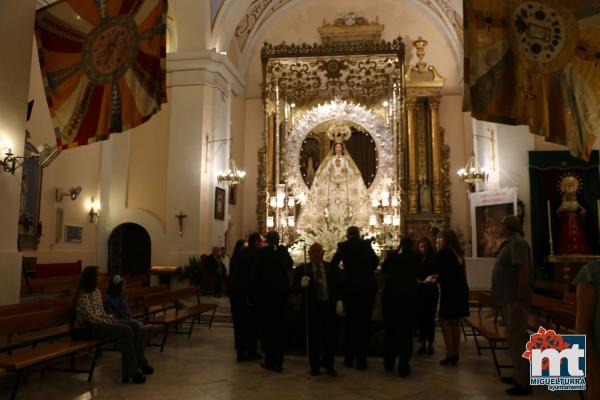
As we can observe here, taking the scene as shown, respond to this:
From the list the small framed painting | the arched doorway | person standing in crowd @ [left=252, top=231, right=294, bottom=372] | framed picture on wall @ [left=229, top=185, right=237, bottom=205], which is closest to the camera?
person standing in crowd @ [left=252, top=231, right=294, bottom=372]

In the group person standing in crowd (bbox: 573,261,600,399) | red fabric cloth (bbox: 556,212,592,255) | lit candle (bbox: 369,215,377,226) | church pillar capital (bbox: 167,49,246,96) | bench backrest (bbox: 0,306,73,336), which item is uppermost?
church pillar capital (bbox: 167,49,246,96)

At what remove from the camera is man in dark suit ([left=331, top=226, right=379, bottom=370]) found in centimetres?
539

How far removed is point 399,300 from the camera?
5.20 metres

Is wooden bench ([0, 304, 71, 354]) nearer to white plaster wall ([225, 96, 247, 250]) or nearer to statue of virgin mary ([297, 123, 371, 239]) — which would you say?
statue of virgin mary ([297, 123, 371, 239])

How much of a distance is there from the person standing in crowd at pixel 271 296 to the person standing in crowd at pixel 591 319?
3.23 m

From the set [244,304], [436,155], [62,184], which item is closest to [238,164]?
[436,155]

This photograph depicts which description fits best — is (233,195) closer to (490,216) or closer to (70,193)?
(70,193)

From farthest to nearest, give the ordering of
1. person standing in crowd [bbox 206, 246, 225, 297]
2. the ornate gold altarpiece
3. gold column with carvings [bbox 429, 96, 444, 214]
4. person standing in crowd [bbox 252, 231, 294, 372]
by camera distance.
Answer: gold column with carvings [bbox 429, 96, 444, 214] < the ornate gold altarpiece < person standing in crowd [bbox 206, 246, 225, 297] < person standing in crowd [bbox 252, 231, 294, 372]

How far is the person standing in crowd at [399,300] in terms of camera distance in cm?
521

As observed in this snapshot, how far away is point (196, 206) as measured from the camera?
499 inches

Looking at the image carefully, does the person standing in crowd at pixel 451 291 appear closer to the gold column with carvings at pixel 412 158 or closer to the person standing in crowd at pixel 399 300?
the person standing in crowd at pixel 399 300

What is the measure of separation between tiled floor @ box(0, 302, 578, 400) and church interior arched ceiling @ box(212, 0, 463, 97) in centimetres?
1174

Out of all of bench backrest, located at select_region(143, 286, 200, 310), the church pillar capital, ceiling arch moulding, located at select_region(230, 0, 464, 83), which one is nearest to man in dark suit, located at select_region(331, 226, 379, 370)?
bench backrest, located at select_region(143, 286, 200, 310)

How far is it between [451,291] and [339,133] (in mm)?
9801
